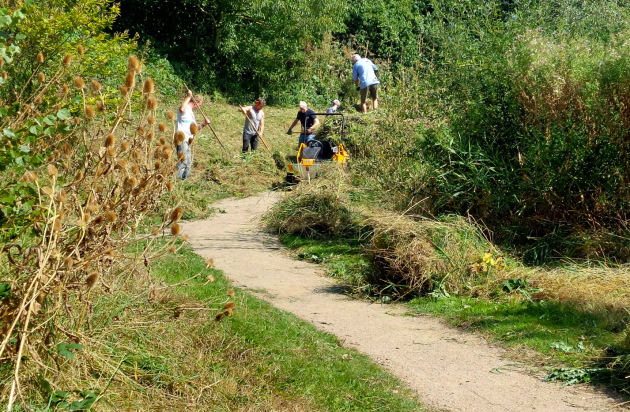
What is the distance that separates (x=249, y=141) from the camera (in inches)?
781

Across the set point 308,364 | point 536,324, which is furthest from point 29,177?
point 536,324

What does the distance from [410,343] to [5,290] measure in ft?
13.2

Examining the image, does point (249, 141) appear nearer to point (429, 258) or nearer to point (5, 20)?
point (429, 258)

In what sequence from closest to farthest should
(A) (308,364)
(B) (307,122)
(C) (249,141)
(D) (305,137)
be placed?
1. (A) (308,364)
2. (D) (305,137)
3. (B) (307,122)
4. (C) (249,141)

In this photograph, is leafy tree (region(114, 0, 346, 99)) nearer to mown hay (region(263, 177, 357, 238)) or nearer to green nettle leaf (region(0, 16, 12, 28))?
mown hay (region(263, 177, 357, 238))

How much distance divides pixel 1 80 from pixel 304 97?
81.6ft

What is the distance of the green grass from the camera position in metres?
5.57

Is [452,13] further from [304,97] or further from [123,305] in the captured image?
[304,97]

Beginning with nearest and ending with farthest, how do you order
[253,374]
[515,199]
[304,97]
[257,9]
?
[253,374] → [515,199] → [257,9] → [304,97]

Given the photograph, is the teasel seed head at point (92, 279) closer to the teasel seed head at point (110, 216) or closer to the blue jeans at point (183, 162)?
the teasel seed head at point (110, 216)

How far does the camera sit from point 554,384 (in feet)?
19.5

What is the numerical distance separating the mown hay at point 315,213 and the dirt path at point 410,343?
3.50 ft

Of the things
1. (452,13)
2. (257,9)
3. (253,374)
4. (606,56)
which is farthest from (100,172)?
(257,9)

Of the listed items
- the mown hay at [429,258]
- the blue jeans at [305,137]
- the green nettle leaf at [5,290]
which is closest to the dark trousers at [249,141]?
the blue jeans at [305,137]
